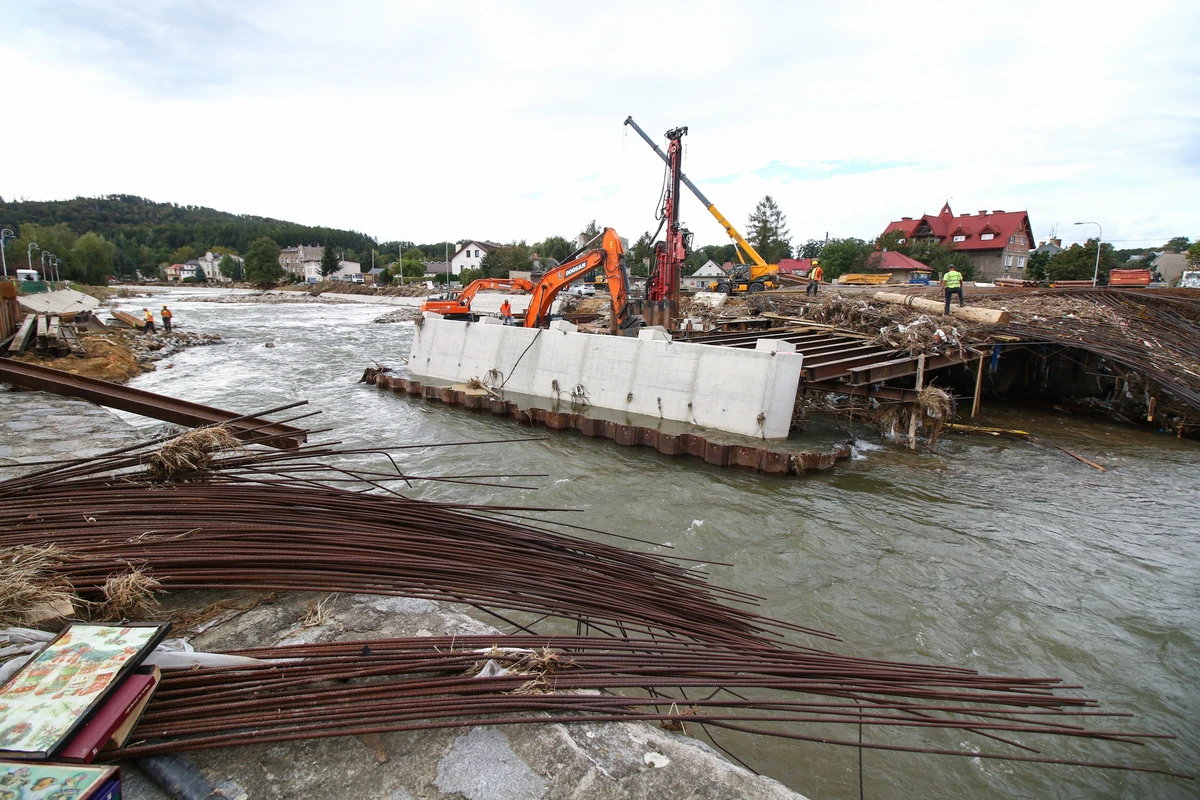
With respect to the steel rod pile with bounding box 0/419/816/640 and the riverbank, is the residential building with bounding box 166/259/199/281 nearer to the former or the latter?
the steel rod pile with bounding box 0/419/816/640

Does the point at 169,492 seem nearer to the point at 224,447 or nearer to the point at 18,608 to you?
the point at 224,447

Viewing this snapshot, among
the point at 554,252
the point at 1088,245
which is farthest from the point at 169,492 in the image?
the point at 554,252

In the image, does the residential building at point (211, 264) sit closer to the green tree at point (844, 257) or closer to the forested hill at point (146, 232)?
the forested hill at point (146, 232)

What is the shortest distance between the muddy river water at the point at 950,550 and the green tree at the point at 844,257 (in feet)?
137

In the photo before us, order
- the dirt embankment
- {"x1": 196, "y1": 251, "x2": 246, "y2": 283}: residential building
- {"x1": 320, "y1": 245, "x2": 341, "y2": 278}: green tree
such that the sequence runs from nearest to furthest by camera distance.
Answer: the dirt embankment
{"x1": 320, "y1": 245, "x2": 341, "y2": 278}: green tree
{"x1": 196, "y1": 251, "x2": 246, "y2": 283}: residential building

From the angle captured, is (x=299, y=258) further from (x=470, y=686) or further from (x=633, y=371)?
(x=470, y=686)

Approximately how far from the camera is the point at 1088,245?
42344 mm

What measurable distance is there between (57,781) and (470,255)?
100079 millimetres

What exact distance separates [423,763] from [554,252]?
7785cm

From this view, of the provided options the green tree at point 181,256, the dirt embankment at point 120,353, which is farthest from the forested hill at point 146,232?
the dirt embankment at point 120,353

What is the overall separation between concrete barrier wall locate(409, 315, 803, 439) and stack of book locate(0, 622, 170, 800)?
11.5 meters

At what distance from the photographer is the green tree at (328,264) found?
10780cm

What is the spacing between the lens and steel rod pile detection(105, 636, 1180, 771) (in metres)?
2.52

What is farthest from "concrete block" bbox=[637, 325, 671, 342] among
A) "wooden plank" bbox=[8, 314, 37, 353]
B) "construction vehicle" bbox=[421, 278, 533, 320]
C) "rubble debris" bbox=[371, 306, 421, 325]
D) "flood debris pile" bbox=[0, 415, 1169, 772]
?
"rubble debris" bbox=[371, 306, 421, 325]
